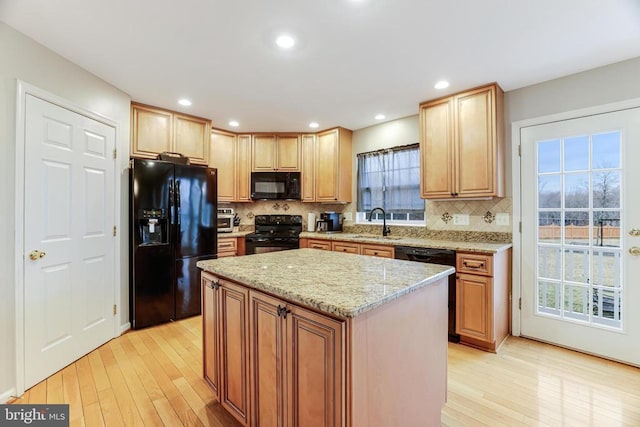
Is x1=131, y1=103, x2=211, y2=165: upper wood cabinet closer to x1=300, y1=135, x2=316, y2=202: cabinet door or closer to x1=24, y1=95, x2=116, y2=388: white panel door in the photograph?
x1=24, y1=95, x2=116, y2=388: white panel door

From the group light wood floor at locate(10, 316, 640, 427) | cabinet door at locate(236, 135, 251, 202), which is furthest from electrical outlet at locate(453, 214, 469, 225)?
cabinet door at locate(236, 135, 251, 202)

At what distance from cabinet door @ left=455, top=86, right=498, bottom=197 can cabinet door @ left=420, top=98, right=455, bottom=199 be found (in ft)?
0.26

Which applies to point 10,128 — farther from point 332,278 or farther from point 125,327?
point 332,278

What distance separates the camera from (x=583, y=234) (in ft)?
8.35

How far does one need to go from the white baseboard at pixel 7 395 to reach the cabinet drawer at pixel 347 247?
2923 mm

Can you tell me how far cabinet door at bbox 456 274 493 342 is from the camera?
2535 millimetres

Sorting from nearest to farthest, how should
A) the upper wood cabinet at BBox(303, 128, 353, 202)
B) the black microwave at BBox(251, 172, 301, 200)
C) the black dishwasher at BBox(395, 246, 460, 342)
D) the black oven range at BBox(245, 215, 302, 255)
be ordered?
the black dishwasher at BBox(395, 246, 460, 342) < the black oven range at BBox(245, 215, 302, 255) < the upper wood cabinet at BBox(303, 128, 353, 202) < the black microwave at BBox(251, 172, 301, 200)

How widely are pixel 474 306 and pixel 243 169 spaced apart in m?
3.47

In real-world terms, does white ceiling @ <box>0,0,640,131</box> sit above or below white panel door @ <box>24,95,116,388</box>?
above

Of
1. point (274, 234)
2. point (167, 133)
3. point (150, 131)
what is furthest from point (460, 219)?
point (150, 131)

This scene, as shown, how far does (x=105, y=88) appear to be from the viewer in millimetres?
2771

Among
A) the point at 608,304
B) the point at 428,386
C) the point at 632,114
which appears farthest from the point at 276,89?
the point at 608,304

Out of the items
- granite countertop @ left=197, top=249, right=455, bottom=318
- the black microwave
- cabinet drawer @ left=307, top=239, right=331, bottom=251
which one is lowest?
cabinet drawer @ left=307, top=239, right=331, bottom=251

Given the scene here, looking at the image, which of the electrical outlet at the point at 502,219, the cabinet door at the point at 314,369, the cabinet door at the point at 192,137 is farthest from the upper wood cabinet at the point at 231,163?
the cabinet door at the point at 314,369
